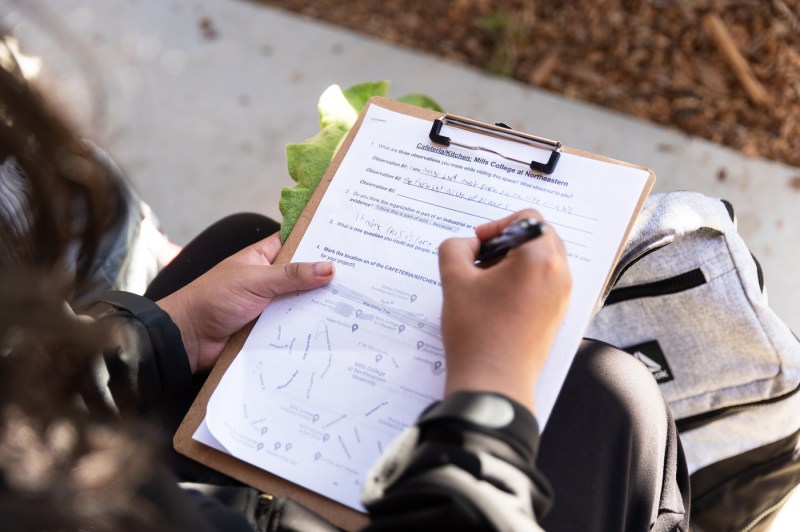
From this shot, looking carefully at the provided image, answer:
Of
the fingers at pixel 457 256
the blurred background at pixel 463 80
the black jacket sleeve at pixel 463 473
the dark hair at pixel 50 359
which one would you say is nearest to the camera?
the dark hair at pixel 50 359

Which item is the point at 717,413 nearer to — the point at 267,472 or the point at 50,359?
the point at 267,472

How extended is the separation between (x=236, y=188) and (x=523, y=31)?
0.74 metres

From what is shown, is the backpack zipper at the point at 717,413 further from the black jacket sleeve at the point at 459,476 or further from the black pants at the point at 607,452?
the black jacket sleeve at the point at 459,476

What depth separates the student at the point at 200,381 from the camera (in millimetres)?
448

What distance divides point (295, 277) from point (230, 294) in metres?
0.08

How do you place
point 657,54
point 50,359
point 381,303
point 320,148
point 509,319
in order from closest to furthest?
point 50,359 → point 509,319 → point 381,303 → point 320,148 → point 657,54

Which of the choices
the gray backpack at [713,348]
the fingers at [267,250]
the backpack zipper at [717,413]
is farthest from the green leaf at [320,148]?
the backpack zipper at [717,413]

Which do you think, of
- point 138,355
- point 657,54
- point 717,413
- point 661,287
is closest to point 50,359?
point 138,355

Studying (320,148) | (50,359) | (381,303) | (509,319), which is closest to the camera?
(50,359)

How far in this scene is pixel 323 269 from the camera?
72cm

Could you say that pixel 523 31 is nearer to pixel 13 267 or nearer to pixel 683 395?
pixel 683 395

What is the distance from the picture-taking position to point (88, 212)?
0.56m

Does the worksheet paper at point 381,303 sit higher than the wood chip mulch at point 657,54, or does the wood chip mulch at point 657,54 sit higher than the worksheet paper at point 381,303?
the wood chip mulch at point 657,54

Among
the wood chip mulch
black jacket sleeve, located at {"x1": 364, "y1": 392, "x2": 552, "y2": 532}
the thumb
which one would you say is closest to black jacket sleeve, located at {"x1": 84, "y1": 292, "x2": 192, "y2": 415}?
the thumb
